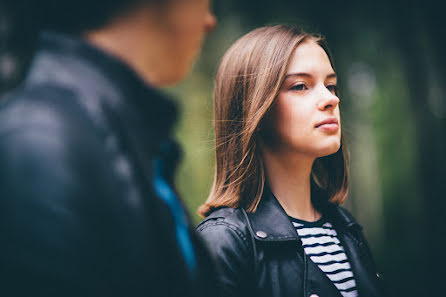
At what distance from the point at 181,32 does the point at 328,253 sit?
1.22 m

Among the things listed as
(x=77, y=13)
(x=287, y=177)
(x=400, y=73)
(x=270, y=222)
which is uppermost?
(x=400, y=73)

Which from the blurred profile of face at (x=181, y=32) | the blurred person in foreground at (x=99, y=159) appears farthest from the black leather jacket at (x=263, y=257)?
the blurred profile of face at (x=181, y=32)

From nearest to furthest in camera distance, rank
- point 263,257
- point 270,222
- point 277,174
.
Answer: point 263,257 → point 270,222 → point 277,174

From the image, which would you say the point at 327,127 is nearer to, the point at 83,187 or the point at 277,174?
the point at 277,174

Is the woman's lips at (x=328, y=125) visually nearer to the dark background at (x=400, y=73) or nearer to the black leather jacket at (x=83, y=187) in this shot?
the black leather jacket at (x=83, y=187)

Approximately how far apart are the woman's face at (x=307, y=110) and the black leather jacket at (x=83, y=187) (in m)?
0.85

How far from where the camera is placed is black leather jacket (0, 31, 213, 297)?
2.33ft

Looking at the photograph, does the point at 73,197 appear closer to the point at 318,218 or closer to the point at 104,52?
the point at 104,52

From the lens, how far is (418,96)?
17.5ft

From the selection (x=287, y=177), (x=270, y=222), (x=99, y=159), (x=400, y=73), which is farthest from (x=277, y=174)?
(x=400, y=73)

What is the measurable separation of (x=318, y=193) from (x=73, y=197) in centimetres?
160

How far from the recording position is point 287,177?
1.84 metres

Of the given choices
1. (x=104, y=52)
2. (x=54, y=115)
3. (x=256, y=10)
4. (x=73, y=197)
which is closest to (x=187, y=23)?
(x=104, y=52)

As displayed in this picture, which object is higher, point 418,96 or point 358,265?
point 418,96
